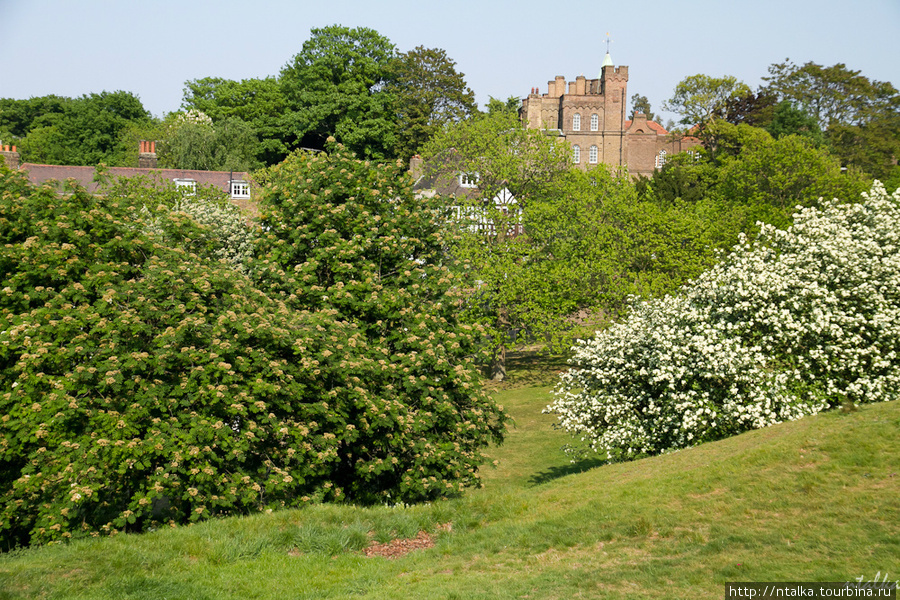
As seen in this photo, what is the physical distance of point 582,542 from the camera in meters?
12.5

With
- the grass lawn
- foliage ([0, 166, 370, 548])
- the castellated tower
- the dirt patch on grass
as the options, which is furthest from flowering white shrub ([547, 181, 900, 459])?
the castellated tower

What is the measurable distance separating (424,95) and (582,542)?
7900 centimetres

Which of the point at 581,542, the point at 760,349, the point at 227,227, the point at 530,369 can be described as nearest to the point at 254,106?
the point at 530,369

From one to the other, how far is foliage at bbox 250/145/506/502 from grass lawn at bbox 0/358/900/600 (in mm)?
2762

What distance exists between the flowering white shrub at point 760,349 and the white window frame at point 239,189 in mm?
43370

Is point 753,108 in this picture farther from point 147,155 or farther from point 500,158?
point 147,155

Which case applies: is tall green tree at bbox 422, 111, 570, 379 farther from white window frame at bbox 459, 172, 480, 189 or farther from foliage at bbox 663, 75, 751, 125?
foliage at bbox 663, 75, 751, 125

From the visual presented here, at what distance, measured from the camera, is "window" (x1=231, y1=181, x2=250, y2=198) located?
2325 inches

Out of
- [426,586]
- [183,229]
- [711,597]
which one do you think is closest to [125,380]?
[183,229]

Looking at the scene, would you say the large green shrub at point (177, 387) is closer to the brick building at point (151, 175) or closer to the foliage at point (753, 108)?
the brick building at point (151, 175)

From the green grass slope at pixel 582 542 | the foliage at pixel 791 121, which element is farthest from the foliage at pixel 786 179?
the green grass slope at pixel 582 542

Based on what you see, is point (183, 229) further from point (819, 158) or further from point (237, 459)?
point (819, 158)

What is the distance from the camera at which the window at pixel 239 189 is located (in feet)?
194

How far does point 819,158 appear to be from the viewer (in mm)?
55031
